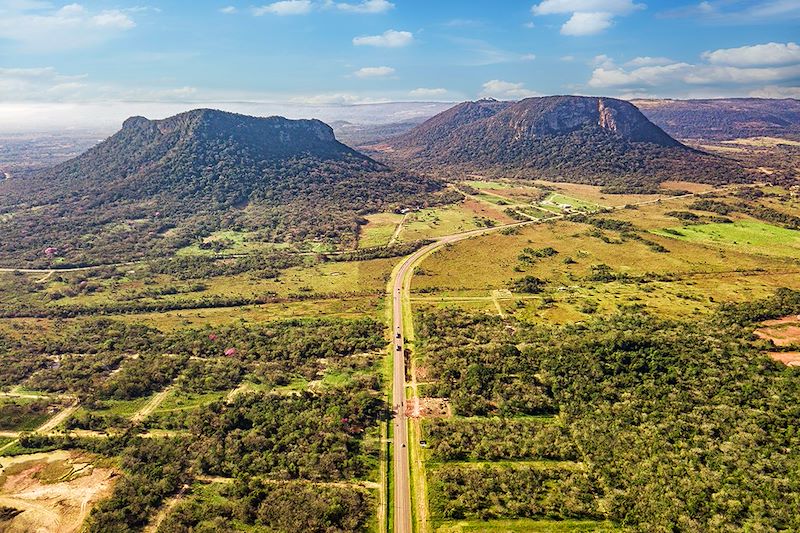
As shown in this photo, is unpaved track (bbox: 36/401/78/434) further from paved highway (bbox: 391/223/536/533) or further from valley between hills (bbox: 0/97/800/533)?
paved highway (bbox: 391/223/536/533)

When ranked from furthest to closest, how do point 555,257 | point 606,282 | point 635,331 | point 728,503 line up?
point 555,257
point 606,282
point 635,331
point 728,503

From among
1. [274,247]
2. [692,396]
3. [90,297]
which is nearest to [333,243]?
[274,247]

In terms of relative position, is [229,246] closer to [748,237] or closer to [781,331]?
[781,331]

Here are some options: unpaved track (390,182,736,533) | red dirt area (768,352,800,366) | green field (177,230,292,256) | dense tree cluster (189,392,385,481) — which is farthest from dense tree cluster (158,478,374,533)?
green field (177,230,292,256)

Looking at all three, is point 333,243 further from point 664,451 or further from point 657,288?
point 664,451

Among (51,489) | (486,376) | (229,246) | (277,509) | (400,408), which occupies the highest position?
(229,246)

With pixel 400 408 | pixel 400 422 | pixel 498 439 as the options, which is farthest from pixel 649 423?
pixel 400 408

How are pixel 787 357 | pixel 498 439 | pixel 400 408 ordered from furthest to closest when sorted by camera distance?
pixel 787 357 → pixel 400 408 → pixel 498 439
